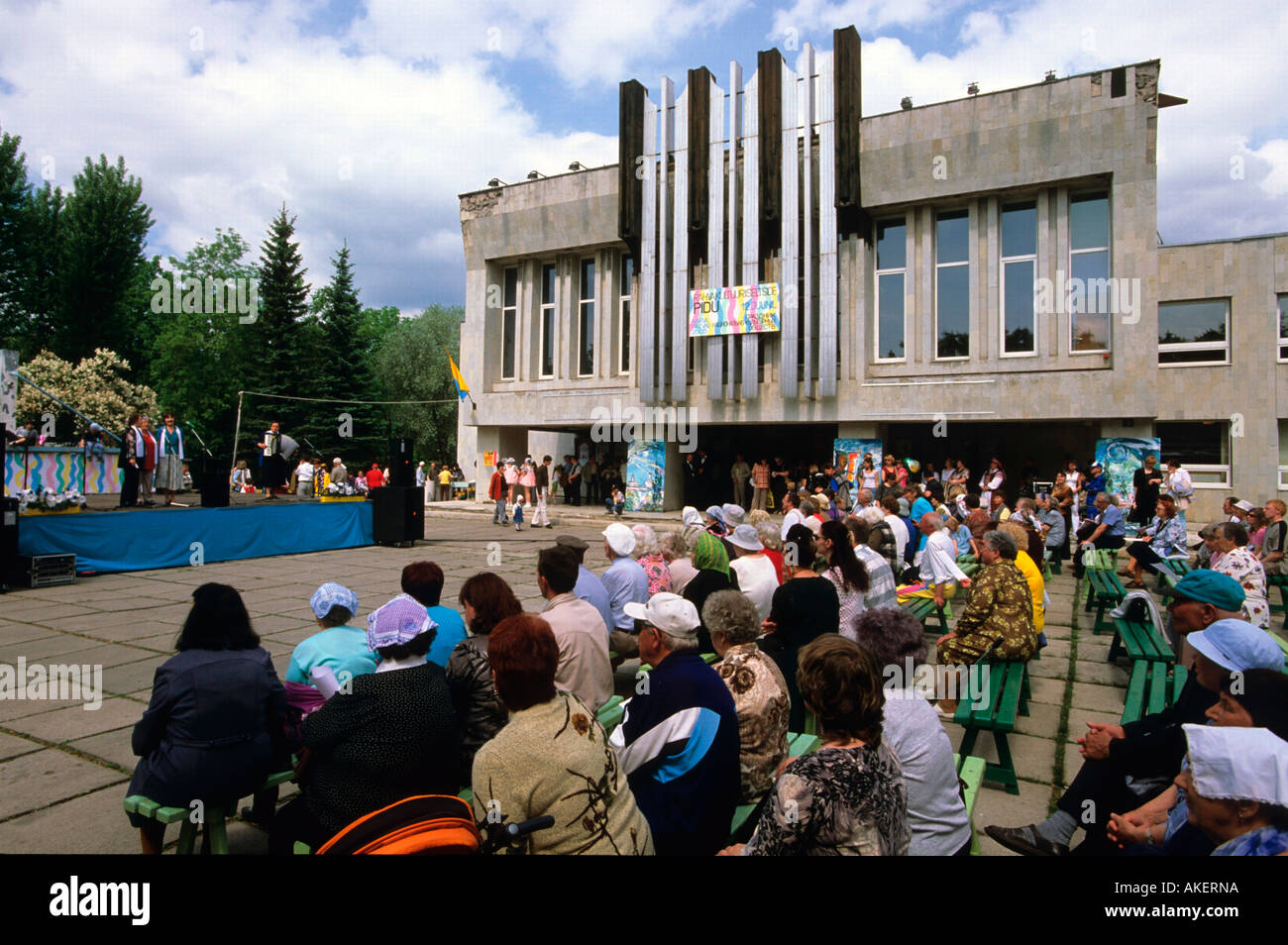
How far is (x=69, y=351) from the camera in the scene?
39.3 metres

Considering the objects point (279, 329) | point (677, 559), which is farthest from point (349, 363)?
point (677, 559)

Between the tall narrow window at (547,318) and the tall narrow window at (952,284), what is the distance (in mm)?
13071

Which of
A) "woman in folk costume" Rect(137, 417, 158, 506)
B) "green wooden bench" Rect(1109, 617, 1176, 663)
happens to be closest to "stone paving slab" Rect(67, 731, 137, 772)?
"green wooden bench" Rect(1109, 617, 1176, 663)

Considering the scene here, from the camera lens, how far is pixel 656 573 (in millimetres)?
6363

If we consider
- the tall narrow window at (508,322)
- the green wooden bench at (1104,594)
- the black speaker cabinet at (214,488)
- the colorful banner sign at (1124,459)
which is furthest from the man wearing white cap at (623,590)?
the tall narrow window at (508,322)

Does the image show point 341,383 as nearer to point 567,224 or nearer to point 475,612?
point 567,224

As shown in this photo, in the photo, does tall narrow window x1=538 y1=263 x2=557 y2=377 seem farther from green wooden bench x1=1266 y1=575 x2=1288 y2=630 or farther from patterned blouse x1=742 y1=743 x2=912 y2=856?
patterned blouse x1=742 y1=743 x2=912 y2=856

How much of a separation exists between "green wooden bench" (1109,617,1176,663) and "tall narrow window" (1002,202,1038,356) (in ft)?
48.9

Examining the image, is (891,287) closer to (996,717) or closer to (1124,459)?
(1124,459)

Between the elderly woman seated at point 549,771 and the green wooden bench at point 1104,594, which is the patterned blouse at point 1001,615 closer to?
the green wooden bench at point 1104,594

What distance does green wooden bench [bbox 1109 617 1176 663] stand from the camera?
203 inches

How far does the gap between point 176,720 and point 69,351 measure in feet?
153

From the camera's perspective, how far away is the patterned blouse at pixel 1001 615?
513 centimetres
